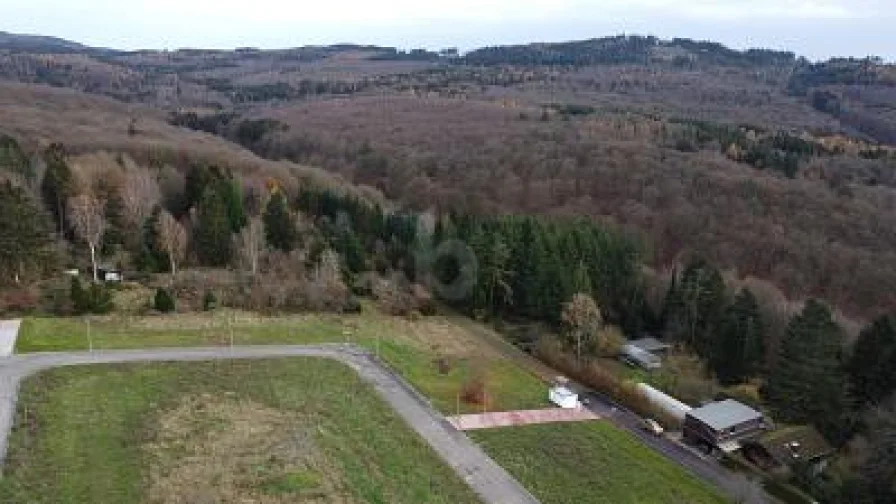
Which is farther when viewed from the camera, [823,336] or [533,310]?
[533,310]

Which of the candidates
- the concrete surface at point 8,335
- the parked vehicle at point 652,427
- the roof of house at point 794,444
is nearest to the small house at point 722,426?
the roof of house at point 794,444

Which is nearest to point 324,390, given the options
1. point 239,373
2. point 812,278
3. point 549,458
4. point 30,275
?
point 239,373

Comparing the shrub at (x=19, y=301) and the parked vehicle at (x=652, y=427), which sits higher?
the shrub at (x=19, y=301)

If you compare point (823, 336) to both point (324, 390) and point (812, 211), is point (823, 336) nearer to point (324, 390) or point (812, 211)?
point (324, 390)

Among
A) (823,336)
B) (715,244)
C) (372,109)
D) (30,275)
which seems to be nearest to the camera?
(823,336)

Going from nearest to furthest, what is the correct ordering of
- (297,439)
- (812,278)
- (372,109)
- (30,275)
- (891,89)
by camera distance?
(297,439), (30,275), (812,278), (372,109), (891,89)

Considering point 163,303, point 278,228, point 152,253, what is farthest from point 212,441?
point 278,228

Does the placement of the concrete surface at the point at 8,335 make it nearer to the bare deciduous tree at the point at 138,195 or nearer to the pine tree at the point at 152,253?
the pine tree at the point at 152,253
